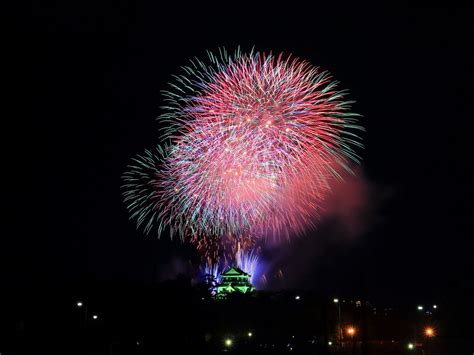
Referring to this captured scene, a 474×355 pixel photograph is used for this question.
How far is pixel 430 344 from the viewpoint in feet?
132

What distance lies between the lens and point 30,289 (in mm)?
47281

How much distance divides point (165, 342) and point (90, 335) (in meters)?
4.78

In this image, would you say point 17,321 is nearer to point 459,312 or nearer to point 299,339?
point 299,339

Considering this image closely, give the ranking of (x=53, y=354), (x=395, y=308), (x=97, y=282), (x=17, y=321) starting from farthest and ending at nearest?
(x=395, y=308)
(x=97, y=282)
(x=17, y=321)
(x=53, y=354)

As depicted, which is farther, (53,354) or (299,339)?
(299,339)

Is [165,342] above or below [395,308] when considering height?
below

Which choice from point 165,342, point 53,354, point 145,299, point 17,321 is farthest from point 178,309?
point 53,354

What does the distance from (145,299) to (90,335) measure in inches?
328

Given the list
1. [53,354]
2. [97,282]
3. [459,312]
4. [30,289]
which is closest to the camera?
[53,354]

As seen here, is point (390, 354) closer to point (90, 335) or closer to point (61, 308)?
point (90, 335)

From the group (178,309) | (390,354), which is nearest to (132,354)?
(178,309)

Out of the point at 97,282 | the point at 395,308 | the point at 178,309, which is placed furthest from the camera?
the point at 395,308

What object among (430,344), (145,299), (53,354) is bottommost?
(53,354)

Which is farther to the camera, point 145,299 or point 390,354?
point 145,299
